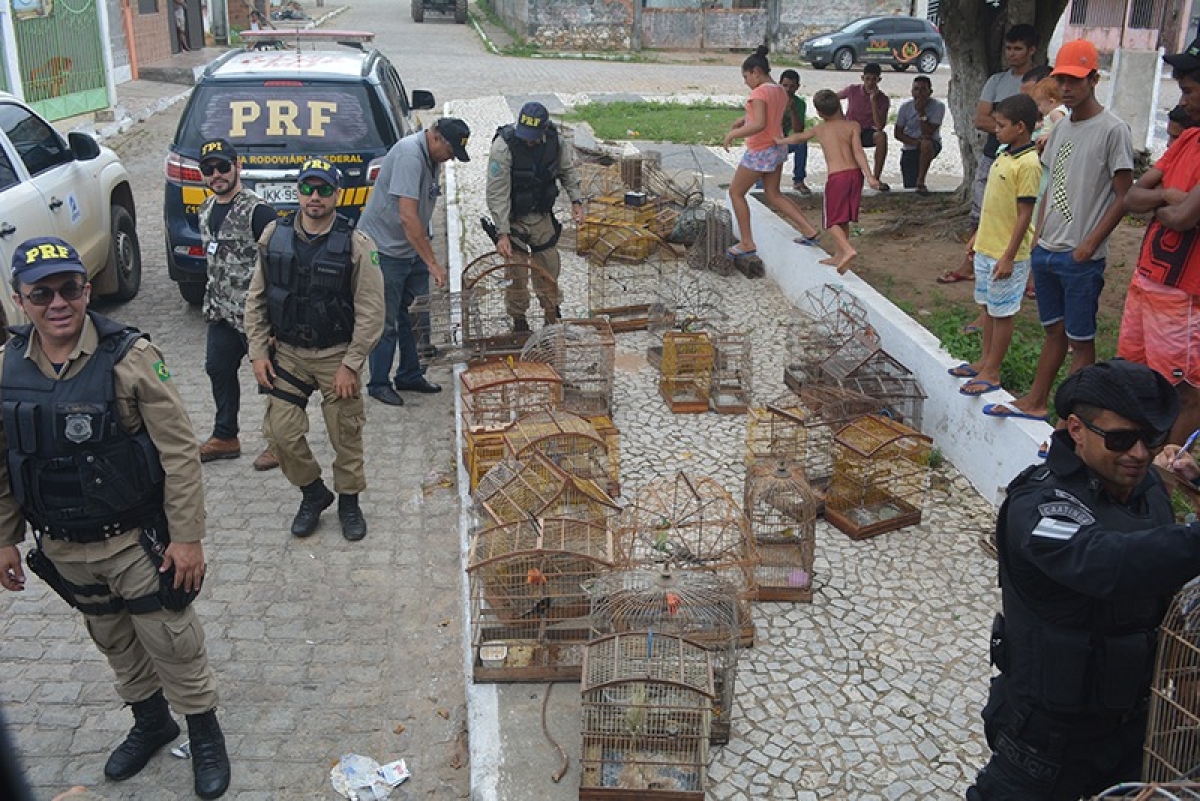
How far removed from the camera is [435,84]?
23.5 meters

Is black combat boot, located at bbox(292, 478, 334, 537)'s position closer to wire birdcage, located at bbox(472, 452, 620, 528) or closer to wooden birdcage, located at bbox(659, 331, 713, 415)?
wire birdcage, located at bbox(472, 452, 620, 528)

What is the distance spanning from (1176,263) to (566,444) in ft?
10.5

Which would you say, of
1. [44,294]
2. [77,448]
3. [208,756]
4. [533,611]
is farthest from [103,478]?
[533,611]

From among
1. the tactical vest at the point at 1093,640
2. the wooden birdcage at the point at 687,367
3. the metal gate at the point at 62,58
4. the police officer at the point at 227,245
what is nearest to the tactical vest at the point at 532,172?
the wooden birdcage at the point at 687,367

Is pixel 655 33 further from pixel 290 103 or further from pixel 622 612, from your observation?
pixel 622 612

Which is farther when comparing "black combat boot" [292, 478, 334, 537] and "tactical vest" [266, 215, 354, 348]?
"black combat boot" [292, 478, 334, 537]

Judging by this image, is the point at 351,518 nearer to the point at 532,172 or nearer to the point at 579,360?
the point at 579,360

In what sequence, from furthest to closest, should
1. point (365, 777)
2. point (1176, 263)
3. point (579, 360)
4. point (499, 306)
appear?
point (499, 306) < point (579, 360) < point (1176, 263) < point (365, 777)

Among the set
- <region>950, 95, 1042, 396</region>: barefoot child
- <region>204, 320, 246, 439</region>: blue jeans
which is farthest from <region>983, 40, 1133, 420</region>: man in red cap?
<region>204, 320, 246, 439</region>: blue jeans

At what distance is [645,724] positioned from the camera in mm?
4039

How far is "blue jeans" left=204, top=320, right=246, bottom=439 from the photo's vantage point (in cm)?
639

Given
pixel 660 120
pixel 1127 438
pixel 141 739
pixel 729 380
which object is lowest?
pixel 141 739

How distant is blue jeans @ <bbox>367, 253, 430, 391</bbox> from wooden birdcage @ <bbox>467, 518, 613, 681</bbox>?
3.03 metres

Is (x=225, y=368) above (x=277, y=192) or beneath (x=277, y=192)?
beneath
